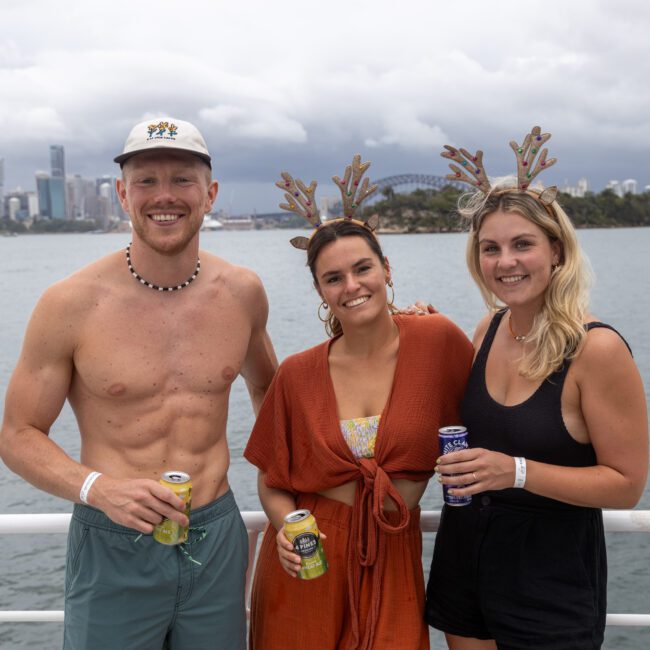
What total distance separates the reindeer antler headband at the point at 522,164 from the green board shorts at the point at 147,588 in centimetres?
158

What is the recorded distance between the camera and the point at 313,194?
3.12m

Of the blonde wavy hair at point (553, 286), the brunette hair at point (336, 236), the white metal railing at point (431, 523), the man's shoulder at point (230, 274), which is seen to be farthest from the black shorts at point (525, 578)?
the man's shoulder at point (230, 274)

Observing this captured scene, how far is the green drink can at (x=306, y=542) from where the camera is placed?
2.47 meters

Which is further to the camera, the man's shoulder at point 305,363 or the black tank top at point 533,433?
the man's shoulder at point 305,363

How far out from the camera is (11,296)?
139 feet

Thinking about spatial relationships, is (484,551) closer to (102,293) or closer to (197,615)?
(197,615)

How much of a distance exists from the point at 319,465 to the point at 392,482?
272 millimetres

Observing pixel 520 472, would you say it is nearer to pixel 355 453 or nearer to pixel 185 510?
pixel 355 453

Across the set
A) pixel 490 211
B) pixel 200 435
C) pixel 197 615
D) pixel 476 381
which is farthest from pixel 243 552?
pixel 490 211

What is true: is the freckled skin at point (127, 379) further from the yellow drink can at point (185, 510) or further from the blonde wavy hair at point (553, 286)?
the blonde wavy hair at point (553, 286)

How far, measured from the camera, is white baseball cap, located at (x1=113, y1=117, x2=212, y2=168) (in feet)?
8.89

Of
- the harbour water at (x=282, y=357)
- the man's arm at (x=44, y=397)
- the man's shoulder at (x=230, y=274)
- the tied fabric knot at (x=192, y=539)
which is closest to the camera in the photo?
the man's arm at (x=44, y=397)

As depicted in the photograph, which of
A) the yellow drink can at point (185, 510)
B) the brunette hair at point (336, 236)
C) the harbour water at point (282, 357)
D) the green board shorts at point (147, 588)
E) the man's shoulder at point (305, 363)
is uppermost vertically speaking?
the brunette hair at point (336, 236)

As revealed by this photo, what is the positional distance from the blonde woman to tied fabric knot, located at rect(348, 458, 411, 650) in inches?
8.5
